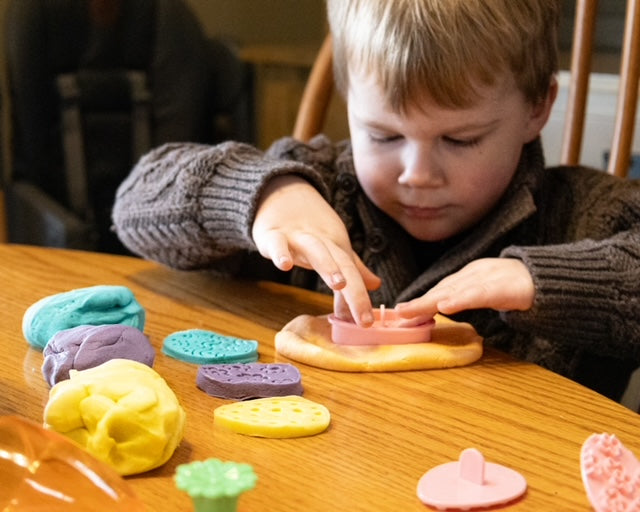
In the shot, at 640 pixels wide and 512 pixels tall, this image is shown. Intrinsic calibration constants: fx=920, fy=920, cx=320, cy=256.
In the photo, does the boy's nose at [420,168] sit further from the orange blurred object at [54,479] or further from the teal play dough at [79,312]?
the orange blurred object at [54,479]

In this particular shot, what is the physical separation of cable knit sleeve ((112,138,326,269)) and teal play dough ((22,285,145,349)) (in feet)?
0.62

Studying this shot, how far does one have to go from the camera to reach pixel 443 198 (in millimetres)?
988

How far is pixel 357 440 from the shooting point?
22.5 inches

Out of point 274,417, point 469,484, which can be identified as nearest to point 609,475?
point 469,484

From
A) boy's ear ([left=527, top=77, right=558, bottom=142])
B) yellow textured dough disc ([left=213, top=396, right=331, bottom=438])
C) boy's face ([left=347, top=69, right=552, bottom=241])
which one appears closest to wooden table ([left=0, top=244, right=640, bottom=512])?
yellow textured dough disc ([left=213, top=396, right=331, bottom=438])

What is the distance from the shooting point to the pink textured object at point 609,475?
1.59ft

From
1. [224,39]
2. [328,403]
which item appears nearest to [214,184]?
[328,403]

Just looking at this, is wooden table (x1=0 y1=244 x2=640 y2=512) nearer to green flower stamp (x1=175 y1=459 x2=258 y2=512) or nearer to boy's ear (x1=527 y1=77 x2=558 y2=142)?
green flower stamp (x1=175 y1=459 x2=258 y2=512)

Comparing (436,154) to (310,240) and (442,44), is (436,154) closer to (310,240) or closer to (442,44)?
(442,44)

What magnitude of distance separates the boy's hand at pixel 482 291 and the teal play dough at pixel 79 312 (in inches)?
8.7

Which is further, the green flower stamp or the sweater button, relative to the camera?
the sweater button

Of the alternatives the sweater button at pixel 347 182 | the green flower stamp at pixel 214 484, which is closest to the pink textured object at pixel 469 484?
the green flower stamp at pixel 214 484

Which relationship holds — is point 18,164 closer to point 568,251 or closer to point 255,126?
point 255,126

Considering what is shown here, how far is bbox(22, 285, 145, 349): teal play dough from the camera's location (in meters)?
0.71
